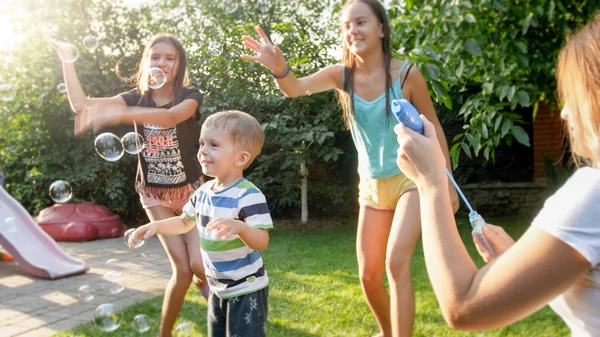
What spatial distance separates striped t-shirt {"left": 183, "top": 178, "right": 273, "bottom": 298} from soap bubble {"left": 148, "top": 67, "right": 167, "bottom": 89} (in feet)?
3.11

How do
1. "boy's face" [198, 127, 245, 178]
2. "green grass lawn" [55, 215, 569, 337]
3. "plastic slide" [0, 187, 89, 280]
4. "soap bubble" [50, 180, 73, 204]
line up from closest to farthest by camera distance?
"boy's face" [198, 127, 245, 178], "green grass lawn" [55, 215, 569, 337], "soap bubble" [50, 180, 73, 204], "plastic slide" [0, 187, 89, 280]

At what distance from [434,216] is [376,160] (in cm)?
168

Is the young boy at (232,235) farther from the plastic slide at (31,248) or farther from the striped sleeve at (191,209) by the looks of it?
the plastic slide at (31,248)

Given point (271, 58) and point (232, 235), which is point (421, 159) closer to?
point (232, 235)

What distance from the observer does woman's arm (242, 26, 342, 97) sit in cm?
291

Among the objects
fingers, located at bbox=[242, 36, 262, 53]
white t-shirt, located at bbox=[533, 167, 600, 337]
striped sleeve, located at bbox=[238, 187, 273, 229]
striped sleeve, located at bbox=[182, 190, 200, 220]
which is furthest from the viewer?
fingers, located at bbox=[242, 36, 262, 53]

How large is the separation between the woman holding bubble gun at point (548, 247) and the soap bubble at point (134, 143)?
219cm

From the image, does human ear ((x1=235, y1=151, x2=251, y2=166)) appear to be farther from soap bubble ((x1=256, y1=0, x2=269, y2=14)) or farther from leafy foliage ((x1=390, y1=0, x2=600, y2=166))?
soap bubble ((x1=256, y1=0, x2=269, y2=14))

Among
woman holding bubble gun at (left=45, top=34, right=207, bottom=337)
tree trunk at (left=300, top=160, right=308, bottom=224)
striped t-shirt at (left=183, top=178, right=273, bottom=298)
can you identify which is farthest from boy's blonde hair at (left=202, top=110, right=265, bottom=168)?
tree trunk at (left=300, top=160, right=308, bottom=224)

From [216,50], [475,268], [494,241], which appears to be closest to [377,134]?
[494,241]

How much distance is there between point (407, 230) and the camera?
2596 mm

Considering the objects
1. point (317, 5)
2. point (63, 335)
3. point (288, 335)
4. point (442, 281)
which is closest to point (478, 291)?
point (442, 281)

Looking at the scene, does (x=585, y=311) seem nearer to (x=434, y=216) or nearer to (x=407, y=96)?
(x=434, y=216)

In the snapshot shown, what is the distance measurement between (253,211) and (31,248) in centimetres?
450
